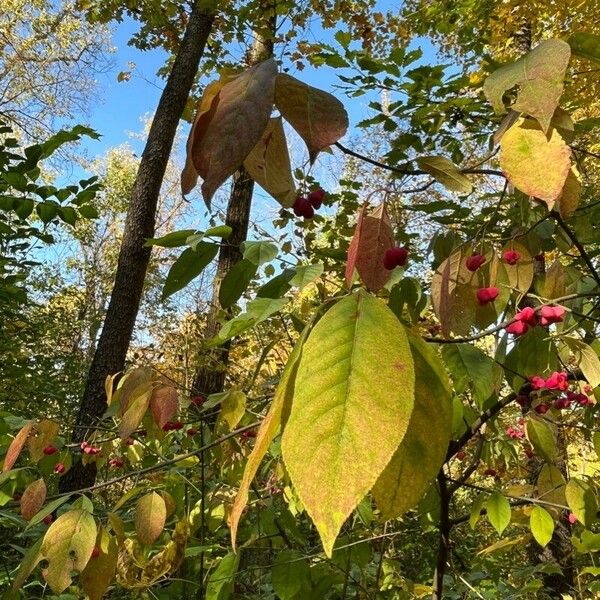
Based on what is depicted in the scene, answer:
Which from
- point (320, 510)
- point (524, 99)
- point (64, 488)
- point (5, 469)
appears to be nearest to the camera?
point (320, 510)

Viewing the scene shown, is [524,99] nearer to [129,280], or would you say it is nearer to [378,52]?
[129,280]

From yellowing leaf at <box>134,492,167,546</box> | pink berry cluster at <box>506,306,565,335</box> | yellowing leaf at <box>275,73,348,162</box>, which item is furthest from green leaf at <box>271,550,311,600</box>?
yellowing leaf at <box>275,73,348,162</box>

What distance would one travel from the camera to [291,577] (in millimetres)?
1455

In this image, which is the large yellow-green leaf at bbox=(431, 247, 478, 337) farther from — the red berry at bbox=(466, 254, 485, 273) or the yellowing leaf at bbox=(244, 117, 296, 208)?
the yellowing leaf at bbox=(244, 117, 296, 208)

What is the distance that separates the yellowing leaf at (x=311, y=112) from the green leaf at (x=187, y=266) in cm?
49

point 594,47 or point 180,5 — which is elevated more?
point 180,5

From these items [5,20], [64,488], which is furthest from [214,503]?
[5,20]

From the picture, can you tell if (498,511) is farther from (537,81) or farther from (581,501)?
(537,81)

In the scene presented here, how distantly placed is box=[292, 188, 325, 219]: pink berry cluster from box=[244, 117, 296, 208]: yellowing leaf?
269mm

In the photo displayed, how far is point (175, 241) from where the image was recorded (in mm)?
967

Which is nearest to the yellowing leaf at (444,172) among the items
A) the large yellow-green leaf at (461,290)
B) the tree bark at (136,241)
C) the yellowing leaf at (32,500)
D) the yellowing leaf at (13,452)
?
the large yellow-green leaf at (461,290)

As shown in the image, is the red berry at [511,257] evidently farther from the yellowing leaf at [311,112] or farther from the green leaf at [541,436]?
the yellowing leaf at [311,112]

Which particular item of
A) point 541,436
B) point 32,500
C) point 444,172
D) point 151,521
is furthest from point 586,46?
point 32,500

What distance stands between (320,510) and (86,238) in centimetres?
1721
